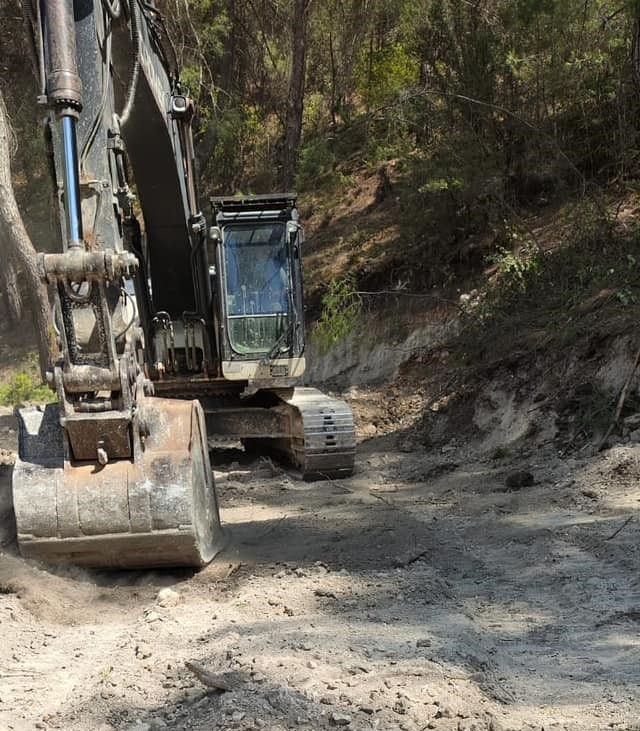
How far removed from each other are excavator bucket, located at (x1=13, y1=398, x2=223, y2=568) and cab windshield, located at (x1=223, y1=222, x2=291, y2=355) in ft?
15.2

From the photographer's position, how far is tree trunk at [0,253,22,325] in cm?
2642

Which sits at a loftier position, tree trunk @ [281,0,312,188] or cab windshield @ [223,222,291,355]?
tree trunk @ [281,0,312,188]

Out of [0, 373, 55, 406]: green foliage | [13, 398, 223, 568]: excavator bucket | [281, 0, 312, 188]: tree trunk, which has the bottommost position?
[0, 373, 55, 406]: green foliage

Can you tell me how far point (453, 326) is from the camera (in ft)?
47.9

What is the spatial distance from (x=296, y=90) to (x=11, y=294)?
11086mm

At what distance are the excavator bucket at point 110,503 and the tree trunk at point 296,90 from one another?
16.8m

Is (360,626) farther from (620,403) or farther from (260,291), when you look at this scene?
(260,291)

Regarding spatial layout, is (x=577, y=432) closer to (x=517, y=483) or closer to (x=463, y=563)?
(x=517, y=483)

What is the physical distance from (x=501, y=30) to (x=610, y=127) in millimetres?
2425

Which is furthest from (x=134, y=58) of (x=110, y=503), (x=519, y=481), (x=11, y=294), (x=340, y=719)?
(x=11, y=294)

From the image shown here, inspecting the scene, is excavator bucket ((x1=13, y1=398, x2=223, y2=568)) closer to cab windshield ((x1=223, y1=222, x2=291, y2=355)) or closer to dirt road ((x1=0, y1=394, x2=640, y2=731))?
dirt road ((x1=0, y1=394, x2=640, y2=731))

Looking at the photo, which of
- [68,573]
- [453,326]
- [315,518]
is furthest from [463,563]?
[453,326]

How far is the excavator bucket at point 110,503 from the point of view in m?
5.02

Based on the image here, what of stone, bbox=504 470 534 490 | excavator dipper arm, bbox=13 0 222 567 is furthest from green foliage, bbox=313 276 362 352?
excavator dipper arm, bbox=13 0 222 567
